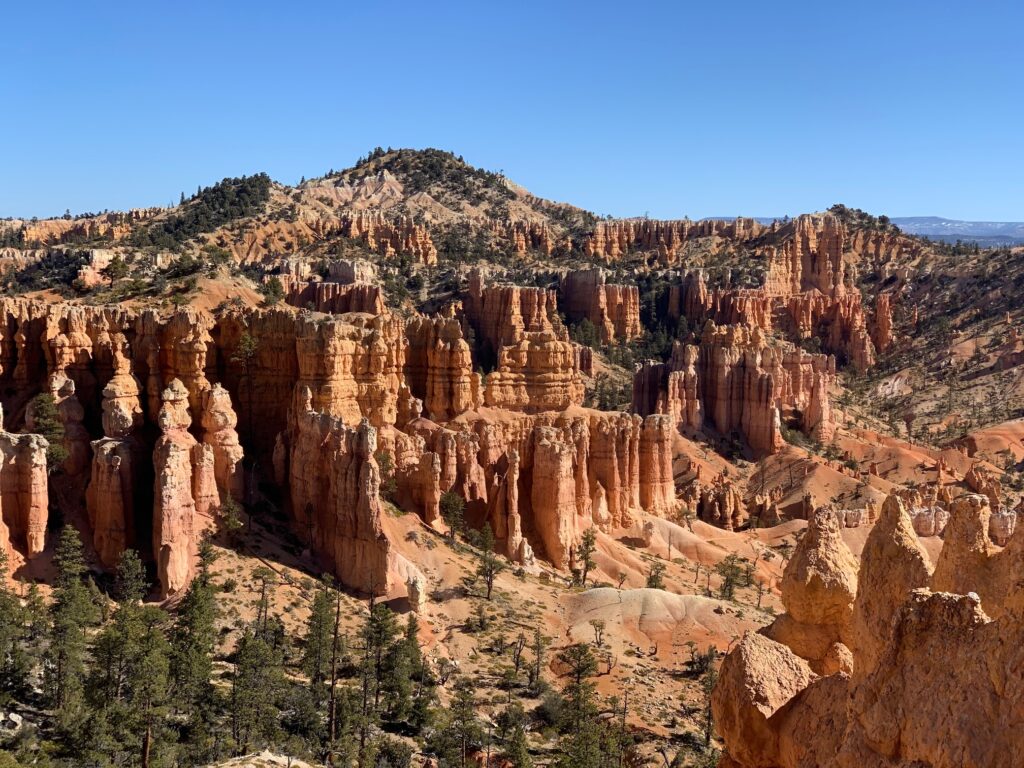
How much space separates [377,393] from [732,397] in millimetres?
48723

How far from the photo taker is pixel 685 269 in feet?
466

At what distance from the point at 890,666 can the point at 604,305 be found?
11434cm

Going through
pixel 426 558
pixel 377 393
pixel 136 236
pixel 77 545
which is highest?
pixel 136 236

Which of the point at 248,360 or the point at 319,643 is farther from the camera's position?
the point at 248,360

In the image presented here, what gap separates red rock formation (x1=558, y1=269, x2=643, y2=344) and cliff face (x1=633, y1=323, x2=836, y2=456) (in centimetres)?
2942

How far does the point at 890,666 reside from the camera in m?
11.2

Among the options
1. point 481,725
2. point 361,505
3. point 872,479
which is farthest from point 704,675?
point 872,479

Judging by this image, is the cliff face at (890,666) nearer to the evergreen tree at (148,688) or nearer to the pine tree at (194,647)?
the evergreen tree at (148,688)

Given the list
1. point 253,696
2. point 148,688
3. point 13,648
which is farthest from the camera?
point 13,648

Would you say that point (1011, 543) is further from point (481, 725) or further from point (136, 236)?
point (136, 236)

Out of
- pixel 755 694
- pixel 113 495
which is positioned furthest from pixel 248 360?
pixel 755 694

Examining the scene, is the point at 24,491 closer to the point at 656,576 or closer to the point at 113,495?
the point at 113,495

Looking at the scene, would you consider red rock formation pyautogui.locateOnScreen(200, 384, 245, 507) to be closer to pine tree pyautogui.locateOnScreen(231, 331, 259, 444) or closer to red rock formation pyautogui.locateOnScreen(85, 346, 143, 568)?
red rock formation pyautogui.locateOnScreen(85, 346, 143, 568)

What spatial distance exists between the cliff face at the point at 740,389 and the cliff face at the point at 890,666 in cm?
6783
